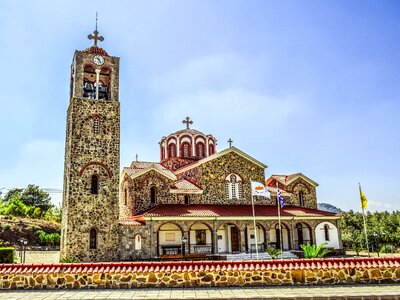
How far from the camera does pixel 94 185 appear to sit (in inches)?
909

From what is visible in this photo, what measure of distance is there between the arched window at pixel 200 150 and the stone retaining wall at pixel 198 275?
21.5 metres

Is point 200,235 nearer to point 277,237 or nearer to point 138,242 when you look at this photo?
point 138,242

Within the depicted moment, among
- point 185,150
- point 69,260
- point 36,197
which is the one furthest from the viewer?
point 36,197

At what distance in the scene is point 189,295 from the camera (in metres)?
10.3

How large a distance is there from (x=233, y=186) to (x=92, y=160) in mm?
10999

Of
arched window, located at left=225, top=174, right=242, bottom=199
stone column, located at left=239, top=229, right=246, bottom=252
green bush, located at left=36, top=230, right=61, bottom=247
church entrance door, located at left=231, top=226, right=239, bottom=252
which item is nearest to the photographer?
stone column, located at left=239, top=229, right=246, bottom=252

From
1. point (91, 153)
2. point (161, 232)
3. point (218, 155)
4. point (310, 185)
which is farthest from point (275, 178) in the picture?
point (91, 153)

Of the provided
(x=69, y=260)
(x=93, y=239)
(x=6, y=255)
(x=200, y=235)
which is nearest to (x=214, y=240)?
(x=200, y=235)

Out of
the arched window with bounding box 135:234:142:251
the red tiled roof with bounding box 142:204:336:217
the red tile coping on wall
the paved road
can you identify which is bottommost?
the paved road

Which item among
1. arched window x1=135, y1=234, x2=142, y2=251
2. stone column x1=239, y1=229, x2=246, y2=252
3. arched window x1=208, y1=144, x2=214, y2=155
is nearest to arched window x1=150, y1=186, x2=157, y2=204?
arched window x1=135, y1=234, x2=142, y2=251

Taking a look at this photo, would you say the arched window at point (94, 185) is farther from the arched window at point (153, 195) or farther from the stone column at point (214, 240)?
the stone column at point (214, 240)

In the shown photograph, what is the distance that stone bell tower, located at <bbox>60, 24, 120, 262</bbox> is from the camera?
868 inches

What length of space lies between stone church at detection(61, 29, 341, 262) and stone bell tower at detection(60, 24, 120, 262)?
0.19ft

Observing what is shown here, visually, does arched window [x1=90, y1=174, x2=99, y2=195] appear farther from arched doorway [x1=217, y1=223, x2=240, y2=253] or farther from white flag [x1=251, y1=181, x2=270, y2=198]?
white flag [x1=251, y1=181, x2=270, y2=198]
